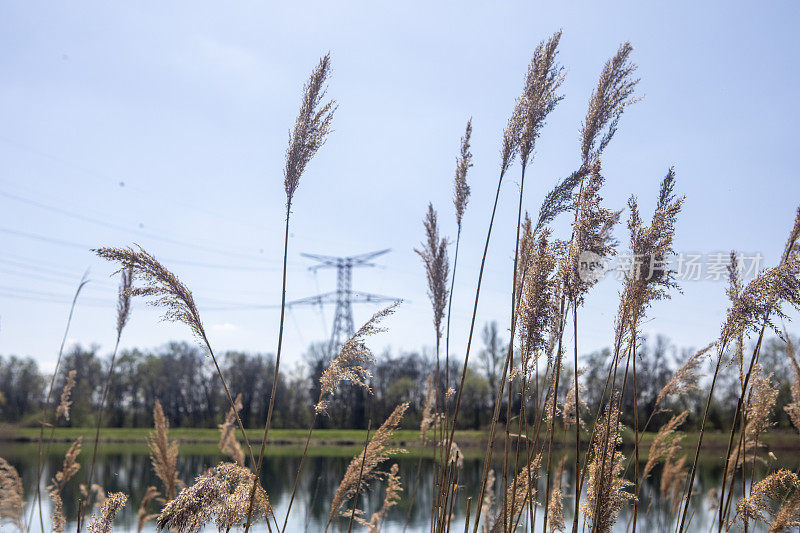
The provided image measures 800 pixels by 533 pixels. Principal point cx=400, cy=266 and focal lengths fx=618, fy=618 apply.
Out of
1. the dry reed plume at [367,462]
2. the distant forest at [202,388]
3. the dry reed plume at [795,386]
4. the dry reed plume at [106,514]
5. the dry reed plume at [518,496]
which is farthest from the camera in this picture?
the distant forest at [202,388]

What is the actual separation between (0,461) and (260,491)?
3096 mm

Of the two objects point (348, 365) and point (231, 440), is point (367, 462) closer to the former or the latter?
point (348, 365)

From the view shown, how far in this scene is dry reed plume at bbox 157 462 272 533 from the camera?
222 centimetres

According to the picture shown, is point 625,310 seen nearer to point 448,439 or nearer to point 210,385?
point 448,439

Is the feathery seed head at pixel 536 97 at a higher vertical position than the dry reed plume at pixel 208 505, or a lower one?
higher

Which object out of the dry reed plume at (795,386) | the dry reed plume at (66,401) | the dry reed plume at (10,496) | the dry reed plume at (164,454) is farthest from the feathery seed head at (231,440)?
the dry reed plume at (795,386)

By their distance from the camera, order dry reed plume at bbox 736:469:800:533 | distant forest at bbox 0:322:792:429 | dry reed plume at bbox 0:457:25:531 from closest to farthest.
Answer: dry reed plume at bbox 736:469:800:533
dry reed plume at bbox 0:457:25:531
distant forest at bbox 0:322:792:429

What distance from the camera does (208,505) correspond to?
2.28 metres

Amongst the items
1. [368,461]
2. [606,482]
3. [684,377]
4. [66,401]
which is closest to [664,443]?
[684,377]

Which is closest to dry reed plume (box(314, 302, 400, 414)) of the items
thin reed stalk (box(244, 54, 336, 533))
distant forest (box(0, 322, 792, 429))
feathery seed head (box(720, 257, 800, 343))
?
thin reed stalk (box(244, 54, 336, 533))

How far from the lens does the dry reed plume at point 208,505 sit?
87.4 inches

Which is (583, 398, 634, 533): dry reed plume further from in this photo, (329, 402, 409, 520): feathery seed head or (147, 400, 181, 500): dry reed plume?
(147, 400, 181, 500): dry reed plume

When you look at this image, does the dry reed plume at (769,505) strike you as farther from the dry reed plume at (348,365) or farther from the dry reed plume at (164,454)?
the dry reed plume at (164,454)

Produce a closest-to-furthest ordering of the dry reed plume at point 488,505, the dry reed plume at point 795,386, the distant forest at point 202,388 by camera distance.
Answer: the dry reed plume at point 795,386 < the dry reed plume at point 488,505 < the distant forest at point 202,388
